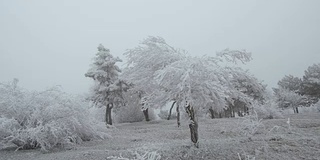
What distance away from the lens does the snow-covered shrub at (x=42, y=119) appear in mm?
9070

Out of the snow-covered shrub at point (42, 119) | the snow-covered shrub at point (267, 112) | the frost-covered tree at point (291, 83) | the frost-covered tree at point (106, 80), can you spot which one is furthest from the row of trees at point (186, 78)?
the frost-covered tree at point (291, 83)

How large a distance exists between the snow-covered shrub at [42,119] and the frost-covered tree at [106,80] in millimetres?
9028

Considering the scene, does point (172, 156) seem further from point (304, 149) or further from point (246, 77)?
point (304, 149)

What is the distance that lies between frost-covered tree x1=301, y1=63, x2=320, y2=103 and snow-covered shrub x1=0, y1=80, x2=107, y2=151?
32954 mm

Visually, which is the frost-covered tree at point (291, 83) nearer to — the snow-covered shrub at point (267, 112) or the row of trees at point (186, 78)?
the snow-covered shrub at point (267, 112)

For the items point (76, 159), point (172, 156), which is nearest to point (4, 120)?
point (76, 159)

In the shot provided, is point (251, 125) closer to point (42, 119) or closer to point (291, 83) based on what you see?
point (42, 119)

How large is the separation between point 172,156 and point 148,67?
10.7ft

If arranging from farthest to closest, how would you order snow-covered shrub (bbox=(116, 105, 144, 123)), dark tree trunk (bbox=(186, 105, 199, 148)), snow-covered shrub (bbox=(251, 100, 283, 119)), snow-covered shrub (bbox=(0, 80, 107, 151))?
1. snow-covered shrub (bbox=(116, 105, 144, 123))
2. snow-covered shrub (bbox=(251, 100, 283, 119))
3. snow-covered shrub (bbox=(0, 80, 107, 151))
4. dark tree trunk (bbox=(186, 105, 199, 148))

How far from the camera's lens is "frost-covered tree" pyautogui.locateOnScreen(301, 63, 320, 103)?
32969mm

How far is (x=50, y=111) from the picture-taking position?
9.55 metres

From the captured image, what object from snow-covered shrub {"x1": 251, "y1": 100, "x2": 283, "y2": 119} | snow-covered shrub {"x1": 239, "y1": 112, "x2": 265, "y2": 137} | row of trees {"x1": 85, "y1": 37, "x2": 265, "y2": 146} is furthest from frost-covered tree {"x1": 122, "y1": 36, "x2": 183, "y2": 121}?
snow-covered shrub {"x1": 251, "y1": 100, "x2": 283, "y2": 119}

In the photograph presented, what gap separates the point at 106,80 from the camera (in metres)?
21.3

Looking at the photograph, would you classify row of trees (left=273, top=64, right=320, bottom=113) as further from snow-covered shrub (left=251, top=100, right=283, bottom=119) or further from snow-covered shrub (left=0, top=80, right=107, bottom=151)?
snow-covered shrub (left=0, top=80, right=107, bottom=151)
